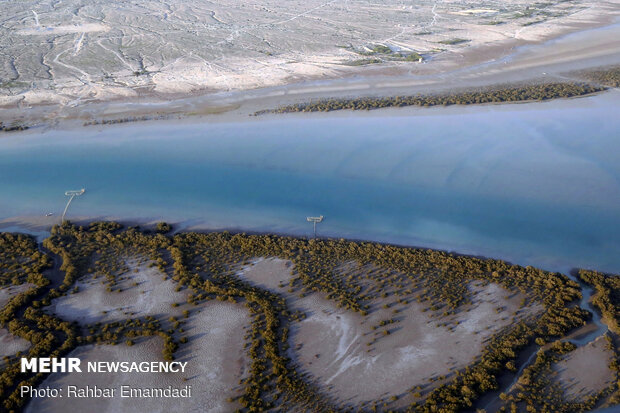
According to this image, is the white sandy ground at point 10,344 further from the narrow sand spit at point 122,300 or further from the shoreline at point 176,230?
the shoreline at point 176,230

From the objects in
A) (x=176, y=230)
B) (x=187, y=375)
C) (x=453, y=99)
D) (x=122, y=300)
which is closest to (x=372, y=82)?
(x=453, y=99)

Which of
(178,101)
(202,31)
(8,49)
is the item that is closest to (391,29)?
(202,31)

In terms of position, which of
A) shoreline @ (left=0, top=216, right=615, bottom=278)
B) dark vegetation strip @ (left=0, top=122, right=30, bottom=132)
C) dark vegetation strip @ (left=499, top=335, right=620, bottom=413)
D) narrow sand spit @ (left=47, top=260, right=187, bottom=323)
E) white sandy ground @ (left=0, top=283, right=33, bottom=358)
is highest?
dark vegetation strip @ (left=0, top=122, right=30, bottom=132)

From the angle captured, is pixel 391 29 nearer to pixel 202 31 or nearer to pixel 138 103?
pixel 202 31

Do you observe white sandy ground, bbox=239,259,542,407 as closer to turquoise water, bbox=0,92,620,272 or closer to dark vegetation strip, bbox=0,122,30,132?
turquoise water, bbox=0,92,620,272

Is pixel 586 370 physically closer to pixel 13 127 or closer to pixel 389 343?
pixel 389 343

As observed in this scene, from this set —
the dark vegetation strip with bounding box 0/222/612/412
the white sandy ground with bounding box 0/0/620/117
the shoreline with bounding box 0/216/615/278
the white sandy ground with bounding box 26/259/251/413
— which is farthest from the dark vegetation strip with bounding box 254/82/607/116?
the white sandy ground with bounding box 26/259/251/413
